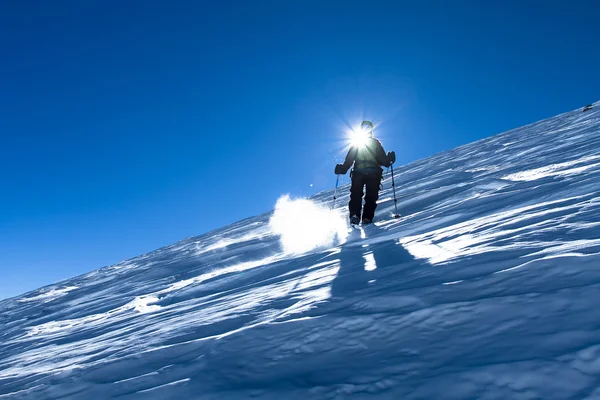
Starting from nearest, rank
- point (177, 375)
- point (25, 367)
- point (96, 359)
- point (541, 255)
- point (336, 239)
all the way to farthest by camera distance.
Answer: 1. point (177, 375)
2. point (541, 255)
3. point (96, 359)
4. point (25, 367)
5. point (336, 239)

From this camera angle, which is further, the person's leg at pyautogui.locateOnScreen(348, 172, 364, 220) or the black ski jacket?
the black ski jacket

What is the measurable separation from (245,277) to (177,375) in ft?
8.97

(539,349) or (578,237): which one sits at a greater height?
(578,237)

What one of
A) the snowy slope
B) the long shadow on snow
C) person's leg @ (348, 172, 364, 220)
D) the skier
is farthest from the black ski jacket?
the long shadow on snow

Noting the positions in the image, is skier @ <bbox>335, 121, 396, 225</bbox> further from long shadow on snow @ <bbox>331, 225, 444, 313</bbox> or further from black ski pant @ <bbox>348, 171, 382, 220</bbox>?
long shadow on snow @ <bbox>331, 225, 444, 313</bbox>

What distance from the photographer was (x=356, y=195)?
273 inches

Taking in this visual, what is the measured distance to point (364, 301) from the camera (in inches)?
91.2

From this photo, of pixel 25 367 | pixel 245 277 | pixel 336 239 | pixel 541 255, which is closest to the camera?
pixel 541 255

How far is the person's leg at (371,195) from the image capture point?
22.1 feet

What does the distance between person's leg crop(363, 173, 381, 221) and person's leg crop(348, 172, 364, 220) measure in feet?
0.42

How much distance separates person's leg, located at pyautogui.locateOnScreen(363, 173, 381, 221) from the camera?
22.1ft

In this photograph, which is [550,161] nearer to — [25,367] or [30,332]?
[25,367]

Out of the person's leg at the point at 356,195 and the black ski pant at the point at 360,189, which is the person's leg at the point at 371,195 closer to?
the black ski pant at the point at 360,189

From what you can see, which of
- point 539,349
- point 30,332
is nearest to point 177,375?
point 539,349
